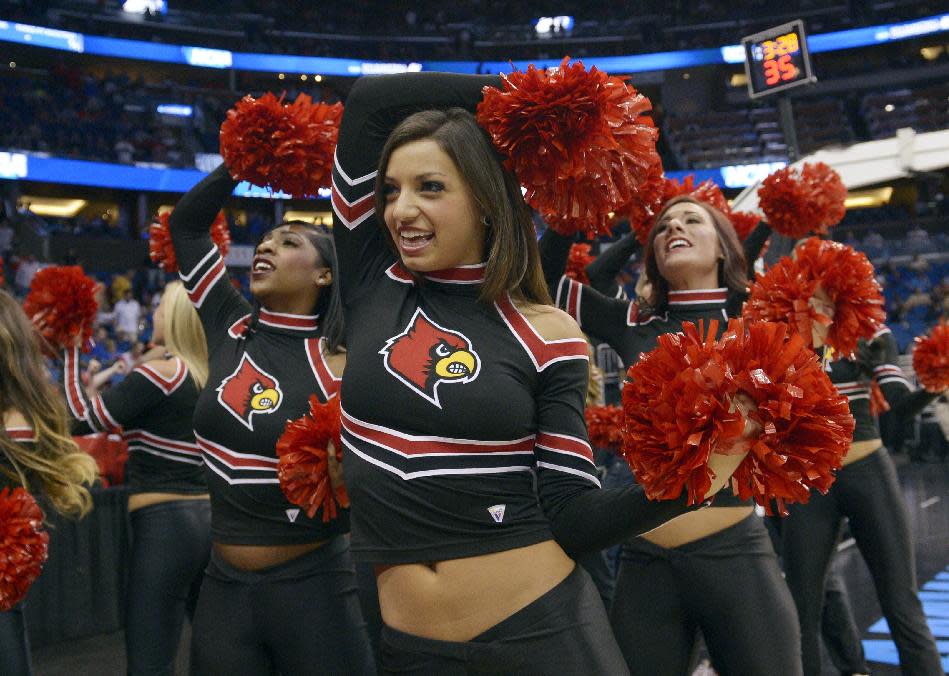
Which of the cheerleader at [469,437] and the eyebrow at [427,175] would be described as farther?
the eyebrow at [427,175]

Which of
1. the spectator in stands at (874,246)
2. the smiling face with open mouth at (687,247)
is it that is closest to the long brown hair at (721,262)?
the smiling face with open mouth at (687,247)

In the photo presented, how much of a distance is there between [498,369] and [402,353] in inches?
6.0

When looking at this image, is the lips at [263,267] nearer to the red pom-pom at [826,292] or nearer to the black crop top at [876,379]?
the red pom-pom at [826,292]

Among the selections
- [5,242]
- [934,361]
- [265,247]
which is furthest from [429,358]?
[5,242]

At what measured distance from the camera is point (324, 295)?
2.49 meters

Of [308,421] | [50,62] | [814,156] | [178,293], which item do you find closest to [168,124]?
[50,62]

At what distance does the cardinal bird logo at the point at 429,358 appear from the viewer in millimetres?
1384

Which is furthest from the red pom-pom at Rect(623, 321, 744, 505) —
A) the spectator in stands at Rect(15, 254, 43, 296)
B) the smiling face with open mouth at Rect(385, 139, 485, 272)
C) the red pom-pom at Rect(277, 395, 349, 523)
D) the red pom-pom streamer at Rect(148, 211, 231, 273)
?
the spectator in stands at Rect(15, 254, 43, 296)

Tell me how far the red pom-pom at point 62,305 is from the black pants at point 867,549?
8.20ft

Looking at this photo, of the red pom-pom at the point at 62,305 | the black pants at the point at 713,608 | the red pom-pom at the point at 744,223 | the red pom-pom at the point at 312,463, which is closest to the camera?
the red pom-pom at the point at 312,463

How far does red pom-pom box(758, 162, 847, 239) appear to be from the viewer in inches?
120

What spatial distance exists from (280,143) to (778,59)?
6.76 m

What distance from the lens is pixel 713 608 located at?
2059 millimetres

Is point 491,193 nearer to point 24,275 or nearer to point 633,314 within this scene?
point 633,314
